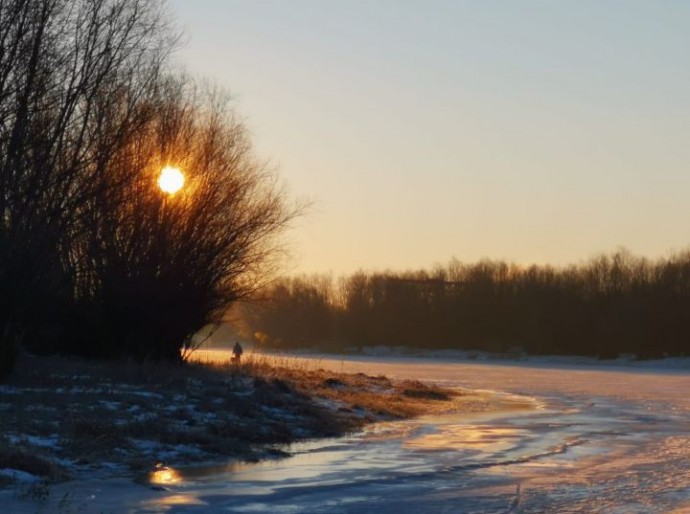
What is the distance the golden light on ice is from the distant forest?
47476mm

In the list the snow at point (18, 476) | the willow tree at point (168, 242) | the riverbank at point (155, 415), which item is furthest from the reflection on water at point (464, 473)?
the willow tree at point (168, 242)

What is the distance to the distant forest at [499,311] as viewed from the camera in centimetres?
9469

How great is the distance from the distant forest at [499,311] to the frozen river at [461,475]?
199 feet

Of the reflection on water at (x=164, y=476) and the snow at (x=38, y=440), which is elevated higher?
the snow at (x=38, y=440)

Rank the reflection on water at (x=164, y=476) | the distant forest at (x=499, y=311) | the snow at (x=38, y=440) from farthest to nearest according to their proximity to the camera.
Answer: the distant forest at (x=499, y=311) < the snow at (x=38, y=440) < the reflection on water at (x=164, y=476)

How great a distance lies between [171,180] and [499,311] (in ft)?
259

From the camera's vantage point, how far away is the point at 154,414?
19.1 m

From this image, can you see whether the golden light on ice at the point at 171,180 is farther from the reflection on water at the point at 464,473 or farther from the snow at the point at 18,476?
the snow at the point at 18,476

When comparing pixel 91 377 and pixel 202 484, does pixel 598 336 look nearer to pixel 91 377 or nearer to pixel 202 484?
pixel 91 377

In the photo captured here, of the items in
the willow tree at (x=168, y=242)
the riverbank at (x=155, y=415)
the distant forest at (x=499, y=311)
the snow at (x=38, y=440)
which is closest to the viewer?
the riverbank at (x=155, y=415)

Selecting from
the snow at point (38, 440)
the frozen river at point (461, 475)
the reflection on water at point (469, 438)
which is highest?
the snow at point (38, 440)

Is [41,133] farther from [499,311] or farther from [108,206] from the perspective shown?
[499,311]

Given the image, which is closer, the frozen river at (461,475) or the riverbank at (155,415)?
the frozen river at (461,475)

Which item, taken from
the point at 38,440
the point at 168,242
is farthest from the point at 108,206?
the point at 38,440
